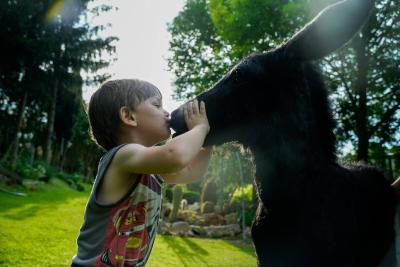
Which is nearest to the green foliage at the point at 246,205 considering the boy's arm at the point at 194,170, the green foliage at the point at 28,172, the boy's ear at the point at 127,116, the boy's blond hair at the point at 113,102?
the green foliage at the point at 28,172

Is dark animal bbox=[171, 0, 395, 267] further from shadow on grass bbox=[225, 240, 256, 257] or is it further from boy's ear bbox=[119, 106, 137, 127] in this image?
shadow on grass bbox=[225, 240, 256, 257]

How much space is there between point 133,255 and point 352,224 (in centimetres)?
118

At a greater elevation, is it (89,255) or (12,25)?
(12,25)

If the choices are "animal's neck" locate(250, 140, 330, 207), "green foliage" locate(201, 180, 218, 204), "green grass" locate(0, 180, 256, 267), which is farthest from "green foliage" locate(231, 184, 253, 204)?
"animal's neck" locate(250, 140, 330, 207)

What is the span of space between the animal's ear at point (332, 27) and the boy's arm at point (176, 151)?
21.6 inches

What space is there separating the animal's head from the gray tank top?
487mm

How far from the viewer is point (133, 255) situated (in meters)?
2.20

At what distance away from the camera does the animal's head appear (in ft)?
5.33

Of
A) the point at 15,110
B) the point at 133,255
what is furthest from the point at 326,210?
the point at 15,110

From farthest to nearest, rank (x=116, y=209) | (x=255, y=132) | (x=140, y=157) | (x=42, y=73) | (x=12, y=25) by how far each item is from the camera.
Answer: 1. (x=42, y=73)
2. (x=12, y=25)
3. (x=116, y=209)
4. (x=140, y=157)
5. (x=255, y=132)

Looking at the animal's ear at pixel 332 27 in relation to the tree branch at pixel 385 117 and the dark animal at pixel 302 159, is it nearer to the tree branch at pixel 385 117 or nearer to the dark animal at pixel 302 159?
the dark animal at pixel 302 159

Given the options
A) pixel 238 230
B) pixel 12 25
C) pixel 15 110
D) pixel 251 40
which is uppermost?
pixel 12 25

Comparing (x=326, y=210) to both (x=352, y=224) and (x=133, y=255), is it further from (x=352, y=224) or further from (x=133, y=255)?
(x=133, y=255)

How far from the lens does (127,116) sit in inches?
91.6
